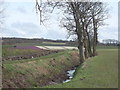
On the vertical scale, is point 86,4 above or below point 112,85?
above

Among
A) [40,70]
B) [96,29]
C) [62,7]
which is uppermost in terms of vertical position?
[62,7]

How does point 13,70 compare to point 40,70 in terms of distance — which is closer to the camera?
point 13,70

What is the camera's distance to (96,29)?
49719 mm

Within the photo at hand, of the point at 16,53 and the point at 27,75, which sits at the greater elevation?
the point at 27,75

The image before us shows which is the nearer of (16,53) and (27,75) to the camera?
(27,75)

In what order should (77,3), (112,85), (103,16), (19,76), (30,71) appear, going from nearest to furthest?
(112,85) < (19,76) < (30,71) < (77,3) < (103,16)

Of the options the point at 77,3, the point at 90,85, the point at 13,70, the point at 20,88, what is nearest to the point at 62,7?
the point at 77,3

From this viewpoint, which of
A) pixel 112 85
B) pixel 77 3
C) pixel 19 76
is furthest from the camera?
pixel 77 3

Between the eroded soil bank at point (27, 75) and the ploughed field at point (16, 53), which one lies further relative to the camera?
the ploughed field at point (16, 53)

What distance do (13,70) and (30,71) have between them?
2704 millimetres

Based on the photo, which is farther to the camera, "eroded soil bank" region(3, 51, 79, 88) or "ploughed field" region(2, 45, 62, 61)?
"ploughed field" region(2, 45, 62, 61)

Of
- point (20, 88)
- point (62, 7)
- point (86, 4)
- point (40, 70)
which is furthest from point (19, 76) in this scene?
point (86, 4)

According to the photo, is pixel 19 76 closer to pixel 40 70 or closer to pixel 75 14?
pixel 40 70

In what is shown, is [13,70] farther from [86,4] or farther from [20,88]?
[86,4]
